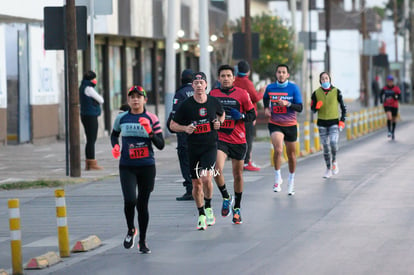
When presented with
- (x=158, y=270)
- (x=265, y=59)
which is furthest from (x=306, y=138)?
(x=265, y=59)

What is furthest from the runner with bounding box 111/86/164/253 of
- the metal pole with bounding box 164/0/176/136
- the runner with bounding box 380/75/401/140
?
the runner with bounding box 380/75/401/140

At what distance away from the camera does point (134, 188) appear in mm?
12297

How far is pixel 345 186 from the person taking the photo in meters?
19.4

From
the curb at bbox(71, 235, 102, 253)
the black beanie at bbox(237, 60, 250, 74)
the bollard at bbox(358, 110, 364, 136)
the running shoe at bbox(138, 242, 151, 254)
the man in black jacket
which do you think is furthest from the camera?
the bollard at bbox(358, 110, 364, 136)

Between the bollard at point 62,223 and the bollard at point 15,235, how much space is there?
2.55 feet

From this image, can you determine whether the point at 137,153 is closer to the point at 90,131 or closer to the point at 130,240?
the point at 130,240

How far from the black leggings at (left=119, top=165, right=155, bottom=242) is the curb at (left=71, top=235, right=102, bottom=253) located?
0.51 metres

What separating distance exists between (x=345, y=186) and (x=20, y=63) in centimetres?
1523

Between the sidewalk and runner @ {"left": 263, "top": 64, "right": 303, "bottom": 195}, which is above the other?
runner @ {"left": 263, "top": 64, "right": 303, "bottom": 195}

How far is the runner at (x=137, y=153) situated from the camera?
12164 mm

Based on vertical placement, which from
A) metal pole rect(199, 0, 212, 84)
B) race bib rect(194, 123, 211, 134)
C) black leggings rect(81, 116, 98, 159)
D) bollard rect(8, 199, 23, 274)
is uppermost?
metal pole rect(199, 0, 212, 84)

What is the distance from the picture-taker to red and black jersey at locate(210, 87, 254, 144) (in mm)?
15039

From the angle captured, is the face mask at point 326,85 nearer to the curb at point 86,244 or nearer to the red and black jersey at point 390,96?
the curb at point 86,244

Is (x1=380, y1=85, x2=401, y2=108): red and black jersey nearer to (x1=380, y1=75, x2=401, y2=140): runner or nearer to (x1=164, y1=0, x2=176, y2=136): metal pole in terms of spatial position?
(x1=380, y1=75, x2=401, y2=140): runner
